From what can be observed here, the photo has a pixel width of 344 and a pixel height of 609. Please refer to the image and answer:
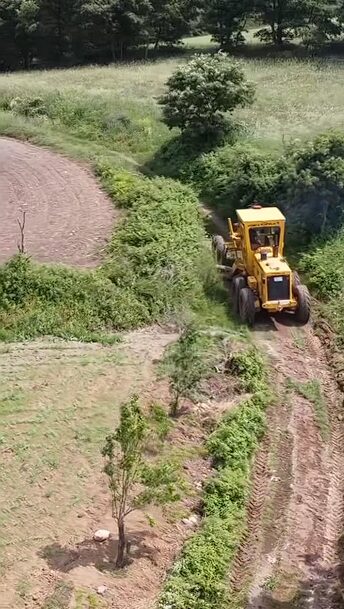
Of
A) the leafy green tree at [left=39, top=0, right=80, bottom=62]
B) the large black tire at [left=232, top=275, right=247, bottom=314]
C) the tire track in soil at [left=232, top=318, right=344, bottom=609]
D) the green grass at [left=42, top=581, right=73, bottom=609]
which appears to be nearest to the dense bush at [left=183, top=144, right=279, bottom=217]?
the large black tire at [left=232, top=275, right=247, bottom=314]

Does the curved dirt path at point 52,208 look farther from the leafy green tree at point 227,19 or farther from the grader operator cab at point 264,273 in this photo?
the leafy green tree at point 227,19

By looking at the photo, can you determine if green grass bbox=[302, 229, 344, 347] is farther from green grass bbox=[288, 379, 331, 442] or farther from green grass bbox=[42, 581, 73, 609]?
green grass bbox=[42, 581, 73, 609]

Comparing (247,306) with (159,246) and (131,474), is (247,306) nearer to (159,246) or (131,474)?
(159,246)

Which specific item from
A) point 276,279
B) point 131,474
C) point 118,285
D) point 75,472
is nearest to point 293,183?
point 276,279

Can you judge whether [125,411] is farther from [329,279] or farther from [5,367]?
[329,279]

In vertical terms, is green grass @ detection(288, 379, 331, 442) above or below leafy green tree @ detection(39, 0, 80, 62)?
below

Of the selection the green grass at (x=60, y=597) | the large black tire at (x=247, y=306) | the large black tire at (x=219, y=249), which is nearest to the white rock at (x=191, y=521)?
the green grass at (x=60, y=597)

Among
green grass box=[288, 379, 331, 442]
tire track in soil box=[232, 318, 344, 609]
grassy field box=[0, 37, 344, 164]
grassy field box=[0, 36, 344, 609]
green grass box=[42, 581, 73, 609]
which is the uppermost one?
grassy field box=[0, 37, 344, 164]
